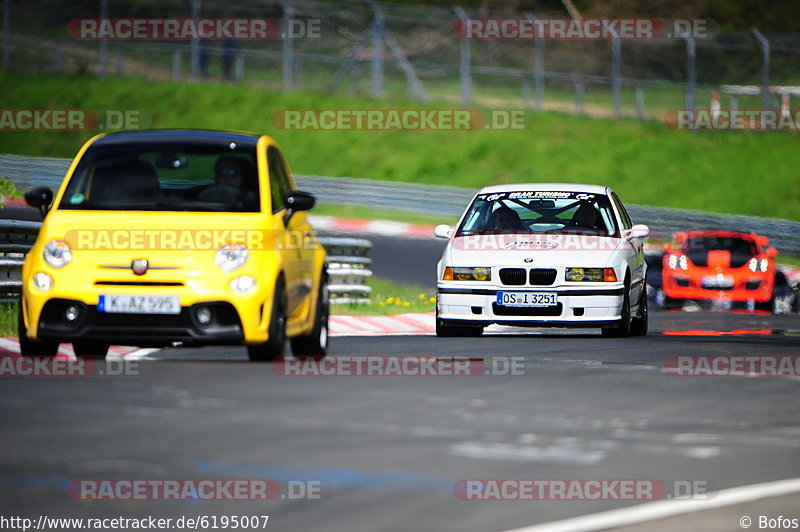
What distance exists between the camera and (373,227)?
31688mm

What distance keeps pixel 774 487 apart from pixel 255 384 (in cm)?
415

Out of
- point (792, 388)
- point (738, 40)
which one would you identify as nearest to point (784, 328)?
point (792, 388)

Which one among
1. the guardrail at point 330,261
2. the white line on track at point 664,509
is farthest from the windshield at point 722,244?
the white line on track at point 664,509

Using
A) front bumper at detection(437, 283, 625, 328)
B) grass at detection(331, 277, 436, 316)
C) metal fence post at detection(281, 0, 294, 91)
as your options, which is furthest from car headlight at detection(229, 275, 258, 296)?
metal fence post at detection(281, 0, 294, 91)

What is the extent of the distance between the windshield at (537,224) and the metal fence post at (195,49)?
77.4ft

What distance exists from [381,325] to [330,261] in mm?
2420

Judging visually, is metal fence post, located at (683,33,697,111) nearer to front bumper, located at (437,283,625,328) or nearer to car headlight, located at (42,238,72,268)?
front bumper, located at (437,283,625,328)

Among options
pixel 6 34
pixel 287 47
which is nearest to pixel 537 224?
pixel 287 47

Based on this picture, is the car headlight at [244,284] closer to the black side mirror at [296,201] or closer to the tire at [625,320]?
the black side mirror at [296,201]

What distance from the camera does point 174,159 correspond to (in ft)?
39.3

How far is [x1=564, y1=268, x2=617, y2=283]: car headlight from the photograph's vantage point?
1510 centimetres

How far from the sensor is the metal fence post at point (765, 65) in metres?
35.2

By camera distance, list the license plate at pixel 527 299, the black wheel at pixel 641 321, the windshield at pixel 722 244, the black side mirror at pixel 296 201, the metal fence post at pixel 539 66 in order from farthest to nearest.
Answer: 1. the metal fence post at pixel 539 66
2. the windshield at pixel 722 244
3. the black wheel at pixel 641 321
4. the license plate at pixel 527 299
5. the black side mirror at pixel 296 201

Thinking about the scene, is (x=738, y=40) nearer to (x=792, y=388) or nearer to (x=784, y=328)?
(x=784, y=328)
